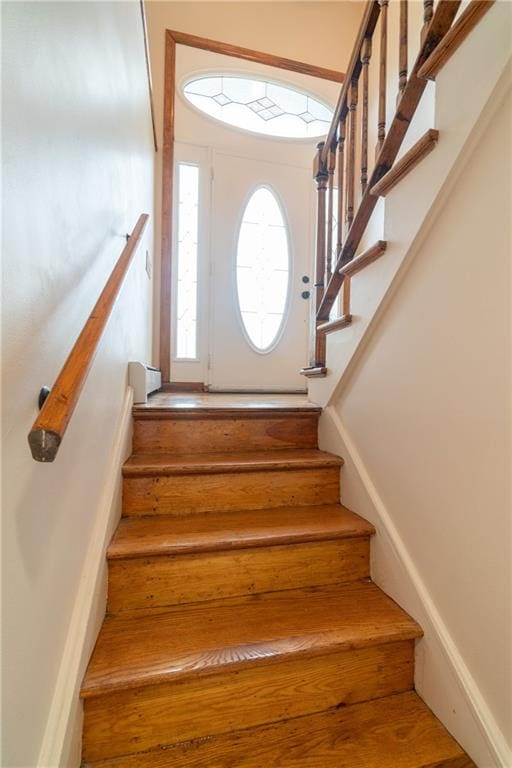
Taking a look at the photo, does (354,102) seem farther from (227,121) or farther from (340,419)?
(227,121)

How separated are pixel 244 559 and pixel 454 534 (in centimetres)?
63

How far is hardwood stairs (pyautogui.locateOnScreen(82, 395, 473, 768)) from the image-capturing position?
0.86 meters

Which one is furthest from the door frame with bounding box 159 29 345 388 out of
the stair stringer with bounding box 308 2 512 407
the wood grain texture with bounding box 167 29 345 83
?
the stair stringer with bounding box 308 2 512 407

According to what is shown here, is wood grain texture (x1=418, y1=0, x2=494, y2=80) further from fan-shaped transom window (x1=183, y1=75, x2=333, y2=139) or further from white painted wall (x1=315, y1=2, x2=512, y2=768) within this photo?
fan-shaped transom window (x1=183, y1=75, x2=333, y2=139)

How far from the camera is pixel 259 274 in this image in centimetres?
316

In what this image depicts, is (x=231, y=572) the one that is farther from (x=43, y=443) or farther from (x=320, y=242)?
(x=320, y=242)

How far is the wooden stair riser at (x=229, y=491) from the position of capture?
1348mm

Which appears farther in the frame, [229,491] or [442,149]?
[229,491]

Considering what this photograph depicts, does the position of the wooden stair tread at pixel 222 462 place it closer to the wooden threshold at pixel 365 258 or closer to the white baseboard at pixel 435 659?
the white baseboard at pixel 435 659

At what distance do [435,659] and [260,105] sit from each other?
12.5 feet

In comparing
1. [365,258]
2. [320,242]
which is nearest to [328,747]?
[365,258]

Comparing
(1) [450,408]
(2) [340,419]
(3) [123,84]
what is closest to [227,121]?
(3) [123,84]

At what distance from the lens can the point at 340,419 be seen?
1.60 m

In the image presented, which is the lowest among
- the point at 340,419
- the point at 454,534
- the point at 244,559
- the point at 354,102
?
the point at 244,559
